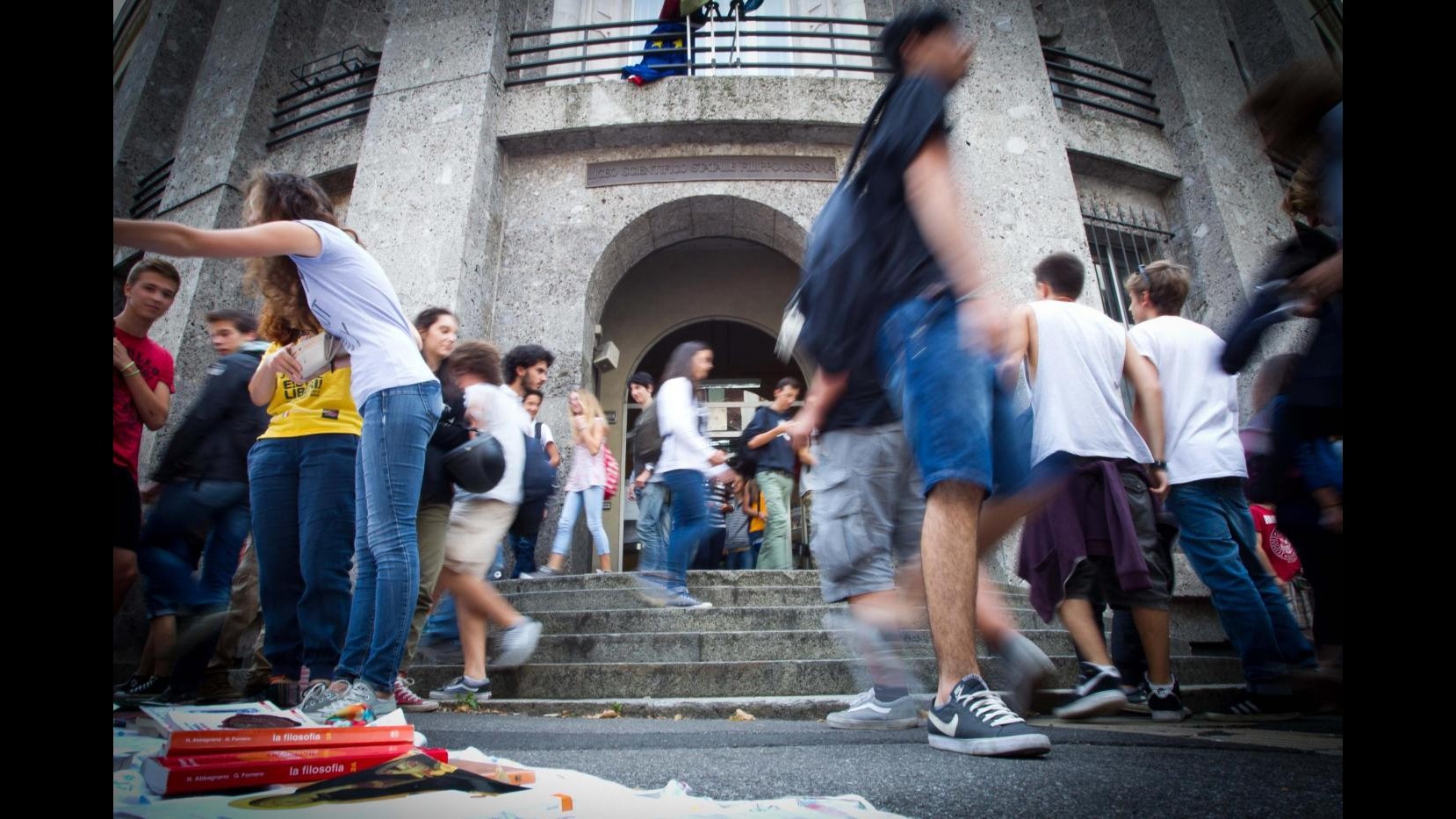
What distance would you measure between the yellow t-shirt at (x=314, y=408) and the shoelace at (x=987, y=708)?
6.52 ft

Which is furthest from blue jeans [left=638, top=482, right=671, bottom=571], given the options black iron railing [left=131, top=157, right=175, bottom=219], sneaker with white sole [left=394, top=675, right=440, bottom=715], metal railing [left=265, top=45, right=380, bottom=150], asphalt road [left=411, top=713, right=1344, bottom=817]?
metal railing [left=265, top=45, right=380, bottom=150]

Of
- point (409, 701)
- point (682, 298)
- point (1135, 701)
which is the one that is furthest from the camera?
point (682, 298)

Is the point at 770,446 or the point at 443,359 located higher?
the point at 770,446

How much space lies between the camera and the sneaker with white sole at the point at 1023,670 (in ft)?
6.41

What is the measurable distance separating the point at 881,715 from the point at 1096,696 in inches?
35.2

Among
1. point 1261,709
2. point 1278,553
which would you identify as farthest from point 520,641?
point 1278,553

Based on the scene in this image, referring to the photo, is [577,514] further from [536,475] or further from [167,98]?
[167,98]

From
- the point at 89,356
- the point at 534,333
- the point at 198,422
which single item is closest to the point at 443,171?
the point at 534,333

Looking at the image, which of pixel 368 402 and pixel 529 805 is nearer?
pixel 529 805

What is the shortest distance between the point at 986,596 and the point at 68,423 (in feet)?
6.72

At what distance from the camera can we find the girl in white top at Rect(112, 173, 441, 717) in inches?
85.8

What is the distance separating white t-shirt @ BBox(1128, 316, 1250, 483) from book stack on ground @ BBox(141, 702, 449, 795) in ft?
8.87

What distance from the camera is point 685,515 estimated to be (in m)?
4.35

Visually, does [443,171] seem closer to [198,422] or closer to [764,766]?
[198,422]
